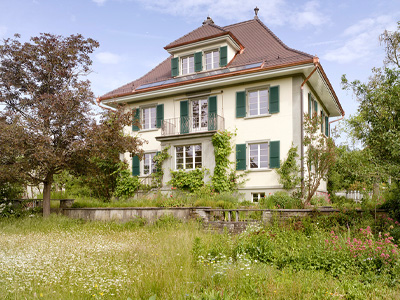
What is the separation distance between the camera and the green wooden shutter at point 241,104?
53.9 feet

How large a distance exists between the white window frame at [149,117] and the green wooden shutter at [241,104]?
5.26 meters

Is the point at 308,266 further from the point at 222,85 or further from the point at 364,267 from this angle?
the point at 222,85

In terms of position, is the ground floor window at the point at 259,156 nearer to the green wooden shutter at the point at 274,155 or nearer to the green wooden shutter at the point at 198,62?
the green wooden shutter at the point at 274,155

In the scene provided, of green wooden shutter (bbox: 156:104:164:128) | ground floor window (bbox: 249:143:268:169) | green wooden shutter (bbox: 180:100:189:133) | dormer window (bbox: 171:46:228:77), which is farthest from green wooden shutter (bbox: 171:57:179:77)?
ground floor window (bbox: 249:143:268:169)

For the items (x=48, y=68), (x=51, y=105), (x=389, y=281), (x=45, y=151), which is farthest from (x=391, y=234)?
(x=48, y=68)

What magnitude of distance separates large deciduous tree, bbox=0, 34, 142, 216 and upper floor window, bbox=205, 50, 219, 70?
705cm

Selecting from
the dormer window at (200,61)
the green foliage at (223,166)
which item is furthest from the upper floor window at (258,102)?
the dormer window at (200,61)

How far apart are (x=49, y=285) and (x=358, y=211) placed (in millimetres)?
7128

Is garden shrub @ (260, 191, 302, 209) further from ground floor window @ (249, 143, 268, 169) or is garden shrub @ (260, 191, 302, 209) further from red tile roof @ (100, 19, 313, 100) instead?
red tile roof @ (100, 19, 313, 100)

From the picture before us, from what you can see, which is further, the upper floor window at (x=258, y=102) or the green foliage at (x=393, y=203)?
the upper floor window at (x=258, y=102)

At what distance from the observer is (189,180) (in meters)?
16.3

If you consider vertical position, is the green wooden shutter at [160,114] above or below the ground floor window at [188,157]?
above

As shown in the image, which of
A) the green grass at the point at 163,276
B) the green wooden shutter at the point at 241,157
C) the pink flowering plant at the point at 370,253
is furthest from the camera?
the green wooden shutter at the point at 241,157

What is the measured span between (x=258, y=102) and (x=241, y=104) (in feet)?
2.74
